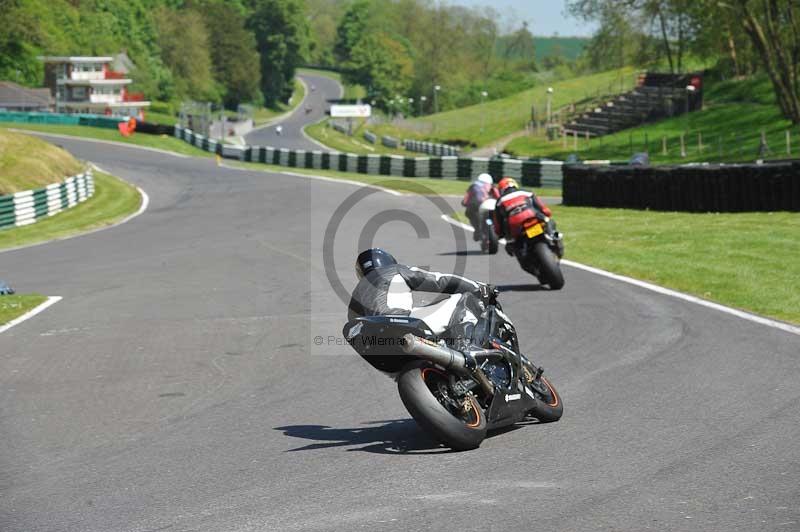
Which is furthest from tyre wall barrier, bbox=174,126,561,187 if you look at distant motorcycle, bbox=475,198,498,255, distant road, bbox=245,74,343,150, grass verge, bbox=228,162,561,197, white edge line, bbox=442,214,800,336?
distant road, bbox=245,74,343,150

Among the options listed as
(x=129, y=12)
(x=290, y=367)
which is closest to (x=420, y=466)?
(x=290, y=367)

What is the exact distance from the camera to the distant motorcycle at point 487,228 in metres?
19.5

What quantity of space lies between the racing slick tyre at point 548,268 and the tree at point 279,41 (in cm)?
17285

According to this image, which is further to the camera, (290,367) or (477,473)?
(290,367)

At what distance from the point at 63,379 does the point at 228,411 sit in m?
2.37

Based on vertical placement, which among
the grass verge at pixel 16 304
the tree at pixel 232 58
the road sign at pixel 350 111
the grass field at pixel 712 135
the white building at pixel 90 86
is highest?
the tree at pixel 232 58

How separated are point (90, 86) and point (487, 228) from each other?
131 m

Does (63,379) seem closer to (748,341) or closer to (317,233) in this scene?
(748,341)

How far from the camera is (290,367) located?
10875 mm

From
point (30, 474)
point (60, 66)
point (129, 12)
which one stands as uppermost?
point (129, 12)

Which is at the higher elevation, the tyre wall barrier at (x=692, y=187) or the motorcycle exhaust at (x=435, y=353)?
the tyre wall barrier at (x=692, y=187)

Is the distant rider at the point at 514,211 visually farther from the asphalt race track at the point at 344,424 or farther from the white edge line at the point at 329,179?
the white edge line at the point at 329,179

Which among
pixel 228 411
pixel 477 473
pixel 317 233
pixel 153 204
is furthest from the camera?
pixel 153 204

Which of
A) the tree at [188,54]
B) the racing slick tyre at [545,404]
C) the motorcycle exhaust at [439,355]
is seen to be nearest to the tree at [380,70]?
the tree at [188,54]
